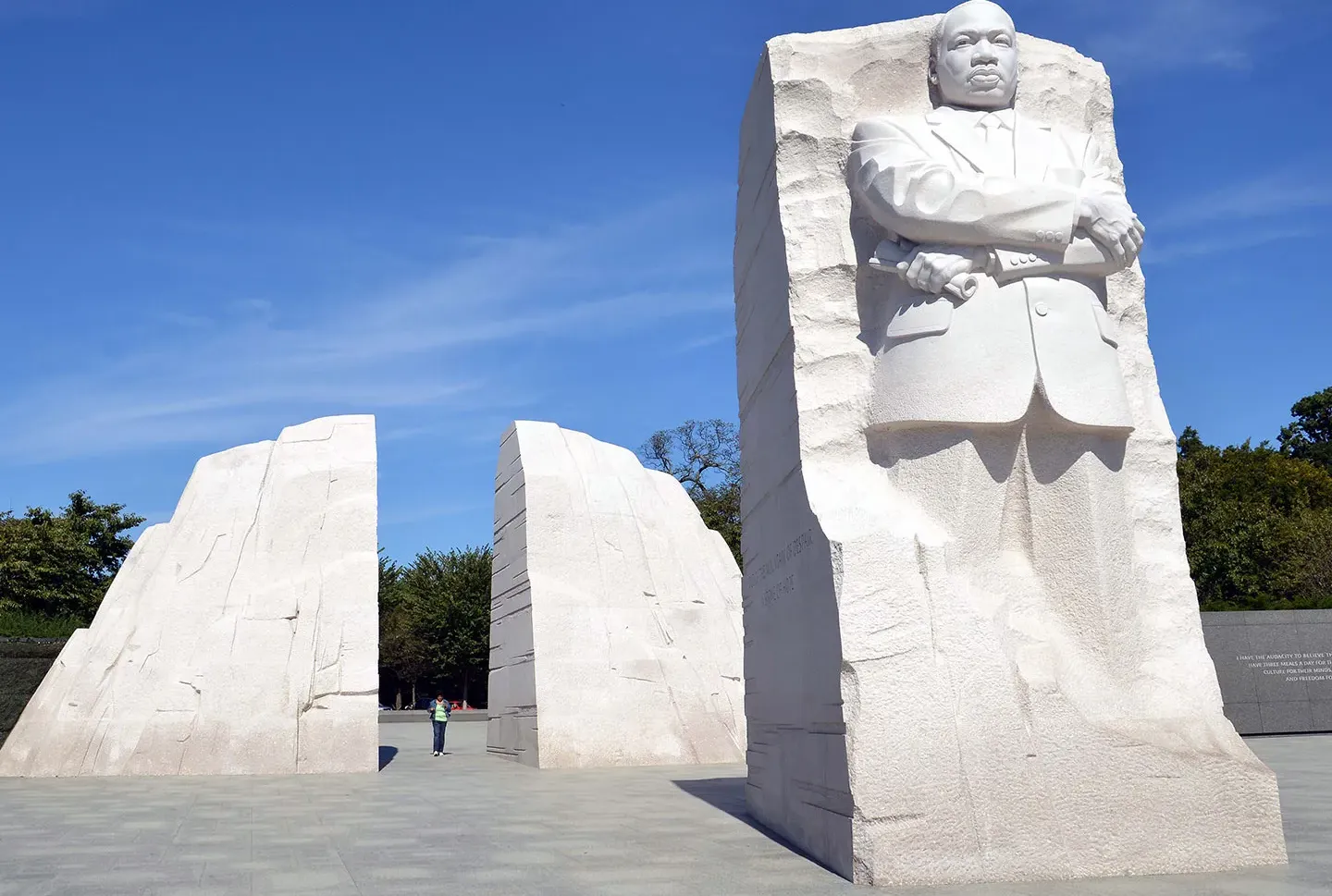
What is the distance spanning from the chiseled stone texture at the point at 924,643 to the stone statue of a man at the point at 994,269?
338 millimetres

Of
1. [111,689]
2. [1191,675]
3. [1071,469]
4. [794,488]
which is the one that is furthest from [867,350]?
[111,689]

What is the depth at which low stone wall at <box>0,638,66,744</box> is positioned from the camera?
1231 cm

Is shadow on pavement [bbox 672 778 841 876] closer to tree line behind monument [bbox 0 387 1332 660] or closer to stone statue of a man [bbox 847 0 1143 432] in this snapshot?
stone statue of a man [bbox 847 0 1143 432]

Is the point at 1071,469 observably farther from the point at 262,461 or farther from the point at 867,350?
the point at 262,461

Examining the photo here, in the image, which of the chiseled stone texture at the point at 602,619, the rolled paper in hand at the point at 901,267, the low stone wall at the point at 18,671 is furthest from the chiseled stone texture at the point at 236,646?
the rolled paper in hand at the point at 901,267

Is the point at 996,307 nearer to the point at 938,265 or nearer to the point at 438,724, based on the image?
the point at 938,265

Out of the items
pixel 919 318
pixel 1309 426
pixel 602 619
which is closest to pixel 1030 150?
pixel 919 318

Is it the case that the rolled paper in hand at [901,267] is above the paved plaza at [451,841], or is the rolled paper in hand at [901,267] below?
above

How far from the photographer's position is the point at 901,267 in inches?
209

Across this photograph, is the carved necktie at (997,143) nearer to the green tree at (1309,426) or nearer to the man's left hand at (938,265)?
the man's left hand at (938,265)

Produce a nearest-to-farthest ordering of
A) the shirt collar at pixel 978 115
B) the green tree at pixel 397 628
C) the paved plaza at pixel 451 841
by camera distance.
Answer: the paved plaza at pixel 451 841
the shirt collar at pixel 978 115
the green tree at pixel 397 628

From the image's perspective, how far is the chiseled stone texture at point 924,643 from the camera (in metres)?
4.68

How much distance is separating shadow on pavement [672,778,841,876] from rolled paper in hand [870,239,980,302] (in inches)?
106

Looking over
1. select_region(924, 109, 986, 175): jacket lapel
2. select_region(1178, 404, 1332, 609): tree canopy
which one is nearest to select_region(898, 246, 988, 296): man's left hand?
select_region(924, 109, 986, 175): jacket lapel
